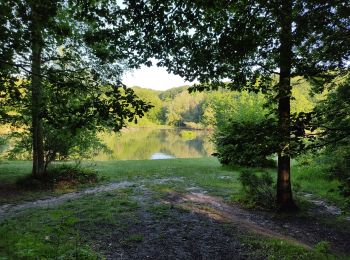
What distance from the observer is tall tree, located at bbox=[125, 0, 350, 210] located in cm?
512

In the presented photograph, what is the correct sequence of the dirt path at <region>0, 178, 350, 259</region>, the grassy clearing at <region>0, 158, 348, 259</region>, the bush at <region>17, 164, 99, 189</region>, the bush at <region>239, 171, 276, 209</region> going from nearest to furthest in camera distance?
1. the grassy clearing at <region>0, 158, 348, 259</region>
2. the dirt path at <region>0, 178, 350, 259</region>
3. the bush at <region>239, 171, 276, 209</region>
4. the bush at <region>17, 164, 99, 189</region>

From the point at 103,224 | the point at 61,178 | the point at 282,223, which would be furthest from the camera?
the point at 61,178

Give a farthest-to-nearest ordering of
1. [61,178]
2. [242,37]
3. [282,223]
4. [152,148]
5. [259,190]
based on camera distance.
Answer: [152,148]
[61,178]
[259,190]
[282,223]
[242,37]

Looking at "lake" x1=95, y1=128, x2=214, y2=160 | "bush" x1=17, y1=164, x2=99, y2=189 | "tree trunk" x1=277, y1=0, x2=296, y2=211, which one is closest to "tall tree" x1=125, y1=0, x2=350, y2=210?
"tree trunk" x1=277, y1=0, x2=296, y2=211

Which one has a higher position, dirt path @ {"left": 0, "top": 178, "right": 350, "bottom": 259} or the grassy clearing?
the grassy clearing

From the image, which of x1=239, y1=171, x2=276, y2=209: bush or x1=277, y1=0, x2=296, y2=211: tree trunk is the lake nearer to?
x1=239, y1=171, x2=276, y2=209: bush

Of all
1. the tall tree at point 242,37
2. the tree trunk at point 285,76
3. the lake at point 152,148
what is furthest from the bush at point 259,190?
the lake at point 152,148

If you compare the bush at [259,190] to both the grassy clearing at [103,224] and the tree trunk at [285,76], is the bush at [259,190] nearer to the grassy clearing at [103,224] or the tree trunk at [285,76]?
the grassy clearing at [103,224]

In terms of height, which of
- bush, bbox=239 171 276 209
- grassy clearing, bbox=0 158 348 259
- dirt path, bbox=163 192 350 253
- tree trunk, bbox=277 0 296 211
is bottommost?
dirt path, bbox=163 192 350 253

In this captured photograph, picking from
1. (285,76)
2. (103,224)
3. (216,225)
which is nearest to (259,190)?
(216,225)

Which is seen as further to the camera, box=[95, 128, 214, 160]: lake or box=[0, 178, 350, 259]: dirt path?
box=[95, 128, 214, 160]: lake

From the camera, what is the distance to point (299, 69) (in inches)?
215

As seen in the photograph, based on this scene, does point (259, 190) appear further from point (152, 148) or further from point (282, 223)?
point (152, 148)

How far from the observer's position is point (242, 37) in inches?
226
